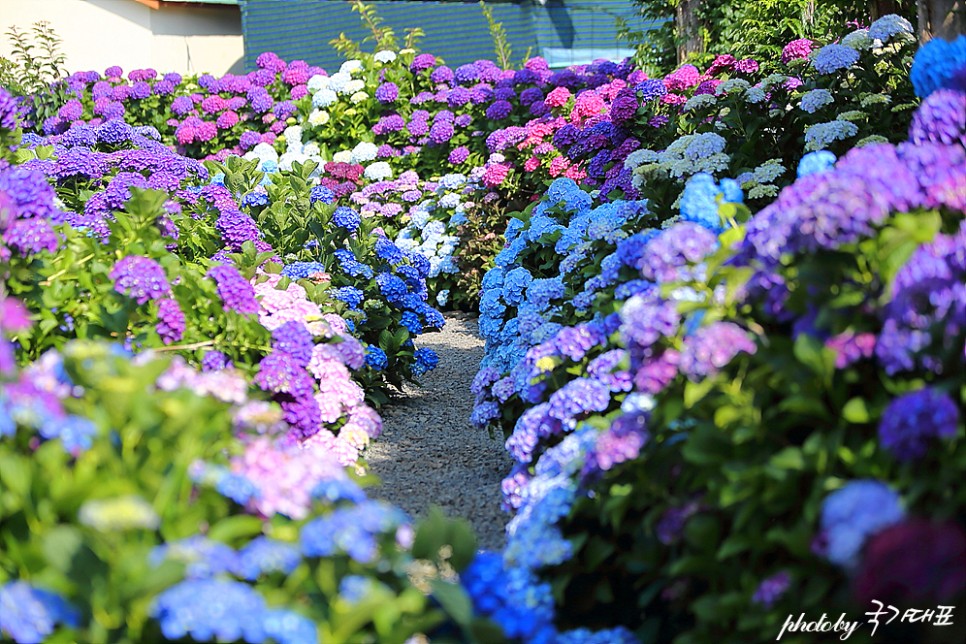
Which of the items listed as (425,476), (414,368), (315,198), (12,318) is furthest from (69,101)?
(12,318)

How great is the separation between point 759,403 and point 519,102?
6.30m

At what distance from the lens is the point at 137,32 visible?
53.6 ft

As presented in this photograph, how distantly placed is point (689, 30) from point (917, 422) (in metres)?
6.68

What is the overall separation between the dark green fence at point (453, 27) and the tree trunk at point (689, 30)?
6418 millimetres

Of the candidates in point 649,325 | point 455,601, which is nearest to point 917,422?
point 649,325

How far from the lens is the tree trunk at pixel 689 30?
7.88 m

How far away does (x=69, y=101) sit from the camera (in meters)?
8.95

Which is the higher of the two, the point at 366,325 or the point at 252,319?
the point at 252,319

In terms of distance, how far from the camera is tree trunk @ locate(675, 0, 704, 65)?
7879 mm

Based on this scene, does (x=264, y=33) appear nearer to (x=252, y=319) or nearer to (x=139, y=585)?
(x=252, y=319)

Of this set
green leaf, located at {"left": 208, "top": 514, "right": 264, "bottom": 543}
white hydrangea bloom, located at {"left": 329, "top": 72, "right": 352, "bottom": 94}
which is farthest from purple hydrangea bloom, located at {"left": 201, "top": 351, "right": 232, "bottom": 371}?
white hydrangea bloom, located at {"left": 329, "top": 72, "right": 352, "bottom": 94}

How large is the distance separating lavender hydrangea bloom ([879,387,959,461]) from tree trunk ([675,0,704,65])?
6492mm

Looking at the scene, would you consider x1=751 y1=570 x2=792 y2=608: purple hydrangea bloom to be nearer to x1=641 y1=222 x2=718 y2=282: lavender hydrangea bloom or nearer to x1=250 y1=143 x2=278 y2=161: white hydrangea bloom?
x1=641 y1=222 x2=718 y2=282: lavender hydrangea bloom

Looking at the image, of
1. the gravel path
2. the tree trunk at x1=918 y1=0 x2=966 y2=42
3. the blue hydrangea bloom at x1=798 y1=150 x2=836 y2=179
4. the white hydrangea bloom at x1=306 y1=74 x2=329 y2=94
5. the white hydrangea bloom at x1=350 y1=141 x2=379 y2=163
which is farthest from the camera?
the white hydrangea bloom at x1=306 y1=74 x2=329 y2=94
